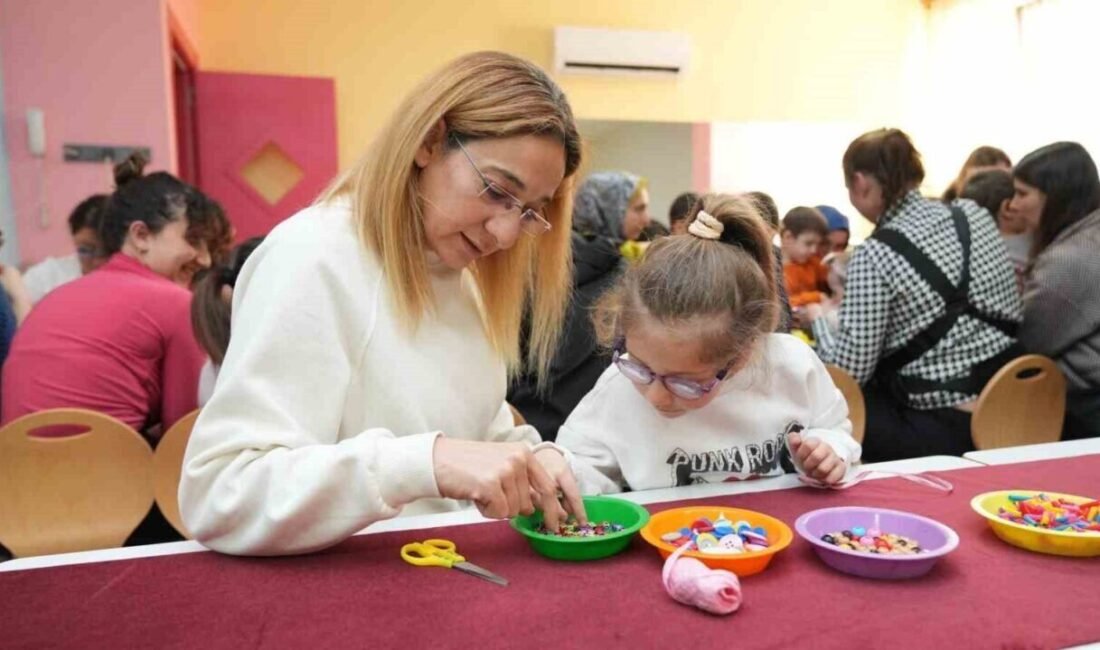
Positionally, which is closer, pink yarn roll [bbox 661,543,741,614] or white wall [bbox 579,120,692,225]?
pink yarn roll [bbox 661,543,741,614]

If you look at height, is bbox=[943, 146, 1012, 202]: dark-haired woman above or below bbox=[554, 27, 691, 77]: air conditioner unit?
below

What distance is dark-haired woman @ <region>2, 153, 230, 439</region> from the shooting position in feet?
6.92

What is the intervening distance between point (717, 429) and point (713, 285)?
28 cm

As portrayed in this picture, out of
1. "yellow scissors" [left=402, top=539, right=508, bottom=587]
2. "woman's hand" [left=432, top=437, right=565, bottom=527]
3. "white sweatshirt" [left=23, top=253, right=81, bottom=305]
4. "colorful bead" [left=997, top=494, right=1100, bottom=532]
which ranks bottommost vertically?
"yellow scissors" [left=402, top=539, right=508, bottom=587]

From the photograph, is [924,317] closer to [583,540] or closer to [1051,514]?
[1051,514]

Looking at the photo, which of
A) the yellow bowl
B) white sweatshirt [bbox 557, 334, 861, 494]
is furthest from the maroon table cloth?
white sweatshirt [bbox 557, 334, 861, 494]

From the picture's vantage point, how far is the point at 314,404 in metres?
1.00

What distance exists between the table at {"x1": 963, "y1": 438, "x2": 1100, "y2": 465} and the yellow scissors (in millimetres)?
926

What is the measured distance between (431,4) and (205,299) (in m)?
3.77

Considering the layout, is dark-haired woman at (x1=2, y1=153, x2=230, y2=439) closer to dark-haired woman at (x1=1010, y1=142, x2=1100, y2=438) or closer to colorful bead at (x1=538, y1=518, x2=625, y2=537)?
colorful bead at (x1=538, y1=518, x2=625, y2=537)

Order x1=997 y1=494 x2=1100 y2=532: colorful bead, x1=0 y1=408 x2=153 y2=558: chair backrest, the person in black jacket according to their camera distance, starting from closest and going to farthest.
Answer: x1=997 y1=494 x2=1100 y2=532: colorful bead → x1=0 y1=408 x2=153 y2=558: chair backrest → the person in black jacket

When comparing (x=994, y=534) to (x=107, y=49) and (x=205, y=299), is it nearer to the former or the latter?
(x=205, y=299)

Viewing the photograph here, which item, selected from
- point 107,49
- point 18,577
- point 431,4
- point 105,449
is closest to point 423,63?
point 431,4

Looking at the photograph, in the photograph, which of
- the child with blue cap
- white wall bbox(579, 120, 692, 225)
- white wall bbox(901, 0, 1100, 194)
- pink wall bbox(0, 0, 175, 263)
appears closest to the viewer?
the child with blue cap
